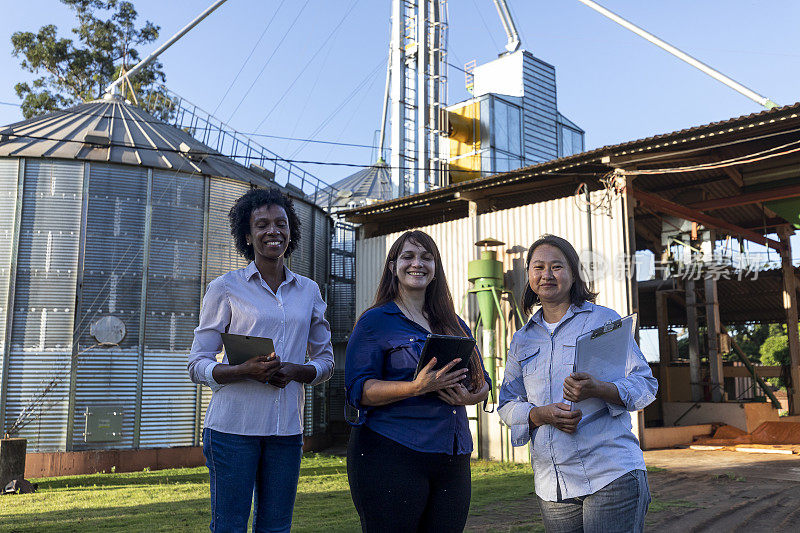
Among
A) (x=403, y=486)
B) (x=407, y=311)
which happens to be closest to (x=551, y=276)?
(x=407, y=311)

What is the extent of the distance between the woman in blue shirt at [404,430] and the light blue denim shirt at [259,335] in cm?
49

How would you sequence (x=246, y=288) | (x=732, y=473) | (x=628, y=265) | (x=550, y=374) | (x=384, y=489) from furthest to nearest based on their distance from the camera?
(x=628, y=265) < (x=732, y=473) < (x=246, y=288) < (x=550, y=374) < (x=384, y=489)

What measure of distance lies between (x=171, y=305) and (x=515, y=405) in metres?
13.6

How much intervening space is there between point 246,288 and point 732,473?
909cm

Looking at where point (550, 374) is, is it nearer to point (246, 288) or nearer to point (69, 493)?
point (246, 288)

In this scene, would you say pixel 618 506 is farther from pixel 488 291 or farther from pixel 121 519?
pixel 488 291

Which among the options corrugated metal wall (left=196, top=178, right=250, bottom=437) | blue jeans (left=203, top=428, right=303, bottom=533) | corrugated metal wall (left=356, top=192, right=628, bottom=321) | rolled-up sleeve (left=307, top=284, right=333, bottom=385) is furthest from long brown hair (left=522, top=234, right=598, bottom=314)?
corrugated metal wall (left=196, top=178, right=250, bottom=437)

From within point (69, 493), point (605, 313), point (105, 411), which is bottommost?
point (69, 493)

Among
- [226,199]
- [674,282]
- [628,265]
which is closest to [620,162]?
[628,265]

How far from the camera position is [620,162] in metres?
12.2

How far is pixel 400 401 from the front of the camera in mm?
2799

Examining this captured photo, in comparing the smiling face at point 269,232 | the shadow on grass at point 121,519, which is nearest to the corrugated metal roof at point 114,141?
the shadow on grass at point 121,519

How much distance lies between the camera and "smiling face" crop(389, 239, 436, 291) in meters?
3.08

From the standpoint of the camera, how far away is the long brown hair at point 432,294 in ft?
10.2
